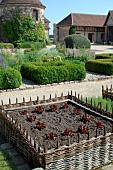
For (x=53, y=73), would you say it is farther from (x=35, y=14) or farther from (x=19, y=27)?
(x=35, y=14)

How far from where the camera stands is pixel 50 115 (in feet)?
22.9

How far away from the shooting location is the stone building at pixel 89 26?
48.1 meters

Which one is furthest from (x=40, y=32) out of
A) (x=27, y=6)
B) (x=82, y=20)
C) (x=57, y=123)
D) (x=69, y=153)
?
(x=69, y=153)

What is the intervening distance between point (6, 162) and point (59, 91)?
21.5ft

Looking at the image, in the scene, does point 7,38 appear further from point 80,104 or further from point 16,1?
point 80,104

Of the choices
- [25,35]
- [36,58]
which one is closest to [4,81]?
[36,58]

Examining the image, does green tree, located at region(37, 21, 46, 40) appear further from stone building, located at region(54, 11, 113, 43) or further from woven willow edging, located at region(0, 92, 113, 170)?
woven willow edging, located at region(0, 92, 113, 170)

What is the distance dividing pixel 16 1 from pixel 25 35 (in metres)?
4.08

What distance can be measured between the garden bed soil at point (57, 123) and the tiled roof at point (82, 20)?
137 ft

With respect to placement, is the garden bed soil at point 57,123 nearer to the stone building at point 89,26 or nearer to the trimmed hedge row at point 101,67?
the trimmed hedge row at point 101,67

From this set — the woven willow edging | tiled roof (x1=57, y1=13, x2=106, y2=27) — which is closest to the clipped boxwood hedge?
the woven willow edging

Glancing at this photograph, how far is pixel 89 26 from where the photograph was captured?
49500 mm

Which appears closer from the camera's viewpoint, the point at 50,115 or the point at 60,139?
the point at 60,139

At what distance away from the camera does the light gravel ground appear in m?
10.6
